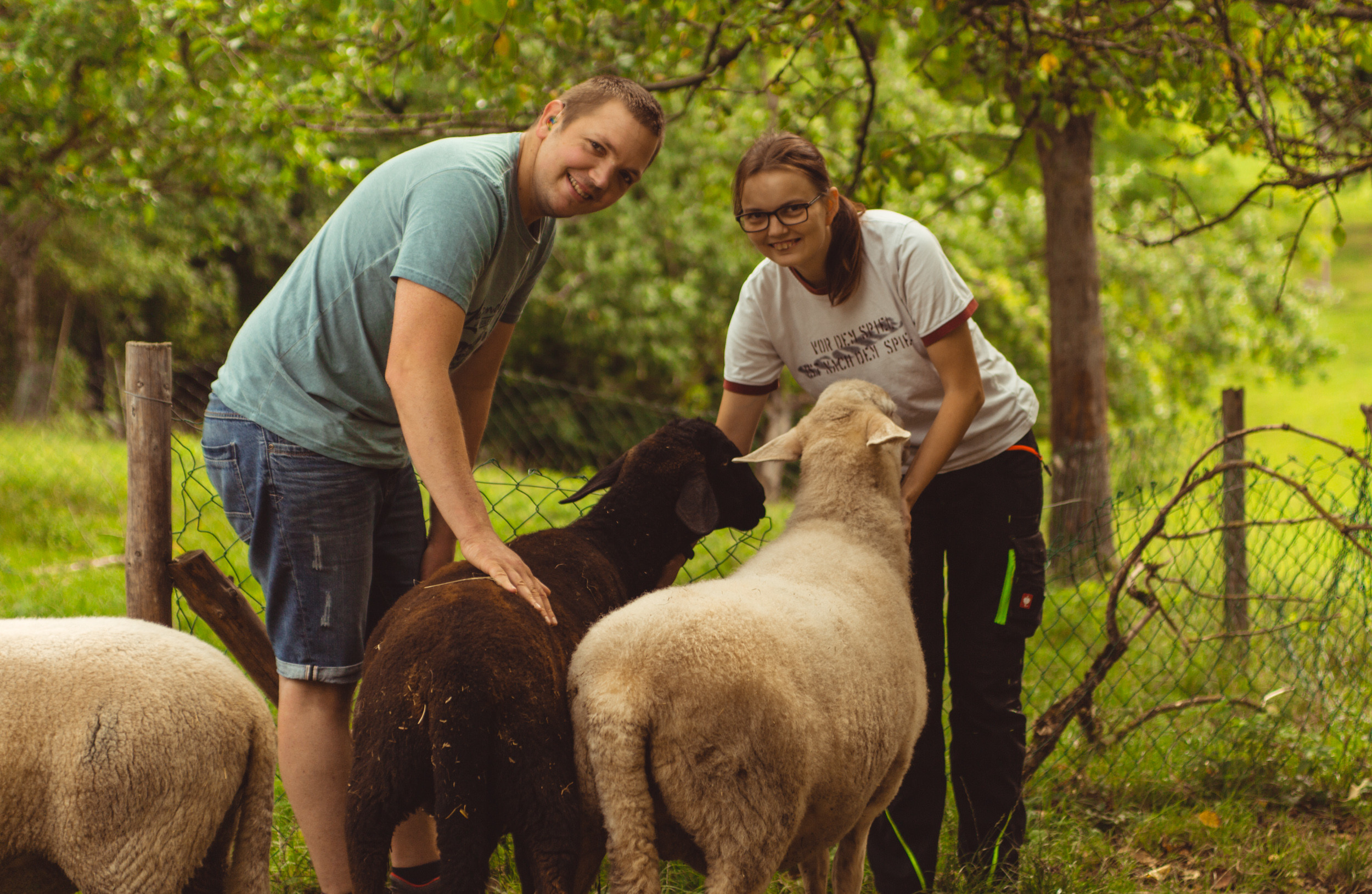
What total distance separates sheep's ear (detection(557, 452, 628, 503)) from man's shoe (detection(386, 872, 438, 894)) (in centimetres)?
107

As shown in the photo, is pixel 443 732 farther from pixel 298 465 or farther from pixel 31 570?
pixel 31 570

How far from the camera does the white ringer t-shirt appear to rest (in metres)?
2.71

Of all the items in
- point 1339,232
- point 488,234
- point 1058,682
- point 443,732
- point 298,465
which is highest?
point 1339,232

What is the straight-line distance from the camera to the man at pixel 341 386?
2287 millimetres

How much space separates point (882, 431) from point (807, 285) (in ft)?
1.66

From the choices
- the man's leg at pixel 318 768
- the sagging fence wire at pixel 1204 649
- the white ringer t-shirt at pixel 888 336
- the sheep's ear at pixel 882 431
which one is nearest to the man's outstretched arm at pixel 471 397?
the sagging fence wire at pixel 1204 649

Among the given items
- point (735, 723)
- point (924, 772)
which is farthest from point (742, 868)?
point (924, 772)

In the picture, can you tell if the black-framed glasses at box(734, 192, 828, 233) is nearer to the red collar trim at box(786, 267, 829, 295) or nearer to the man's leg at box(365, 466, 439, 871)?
the red collar trim at box(786, 267, 829, 295)

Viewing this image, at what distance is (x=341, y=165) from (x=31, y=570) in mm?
3246

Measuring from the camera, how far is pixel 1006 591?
2.91m

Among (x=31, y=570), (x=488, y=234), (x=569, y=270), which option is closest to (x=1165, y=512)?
(x=488, y=234)

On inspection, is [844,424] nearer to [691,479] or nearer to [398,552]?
[691,479]

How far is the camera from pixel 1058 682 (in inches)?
181

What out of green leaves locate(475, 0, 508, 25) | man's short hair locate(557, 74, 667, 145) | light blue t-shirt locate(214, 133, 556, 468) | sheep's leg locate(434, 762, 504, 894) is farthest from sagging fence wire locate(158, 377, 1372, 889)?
green leaves locate(475, 0, 508, 25)
